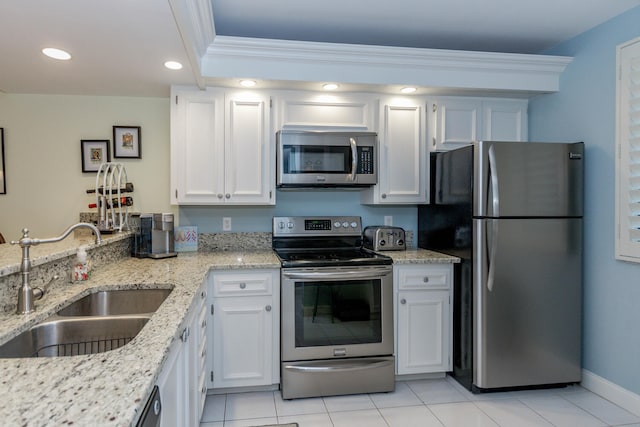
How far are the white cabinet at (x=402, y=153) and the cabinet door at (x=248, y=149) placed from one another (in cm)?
79

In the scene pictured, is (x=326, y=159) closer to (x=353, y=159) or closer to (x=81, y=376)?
(x=353, y=159)

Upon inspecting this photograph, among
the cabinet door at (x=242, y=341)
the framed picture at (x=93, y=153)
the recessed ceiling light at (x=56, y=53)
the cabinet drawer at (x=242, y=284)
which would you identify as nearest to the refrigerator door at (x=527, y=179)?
the cabinet drawer at (x=242, y=284)

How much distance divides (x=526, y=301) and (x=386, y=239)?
0.97 metres

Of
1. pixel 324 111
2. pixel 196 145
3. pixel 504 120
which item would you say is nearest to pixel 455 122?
pixel 504 120

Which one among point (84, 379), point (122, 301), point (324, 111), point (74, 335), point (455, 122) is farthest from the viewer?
point (455, 122)

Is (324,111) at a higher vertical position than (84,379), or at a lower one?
higher

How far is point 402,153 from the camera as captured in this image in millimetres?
2924

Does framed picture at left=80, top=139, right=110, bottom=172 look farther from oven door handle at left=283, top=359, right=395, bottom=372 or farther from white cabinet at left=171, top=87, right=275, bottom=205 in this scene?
oven door handle at left=283, top=359, right=395, bottom=372

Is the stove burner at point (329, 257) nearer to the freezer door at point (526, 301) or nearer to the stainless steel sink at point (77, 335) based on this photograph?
the freezer door at point (526, 301)

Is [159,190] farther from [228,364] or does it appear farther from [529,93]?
[529,93]

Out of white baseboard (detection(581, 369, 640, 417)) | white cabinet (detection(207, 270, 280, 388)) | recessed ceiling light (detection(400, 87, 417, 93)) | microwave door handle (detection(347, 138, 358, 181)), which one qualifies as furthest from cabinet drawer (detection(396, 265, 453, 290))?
recessed ceiling light (detection(400, 87, 417, 93))

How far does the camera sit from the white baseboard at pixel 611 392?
229cm

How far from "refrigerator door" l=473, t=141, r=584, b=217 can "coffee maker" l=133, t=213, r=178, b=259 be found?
199 cm

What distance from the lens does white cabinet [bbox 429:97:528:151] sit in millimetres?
2953
